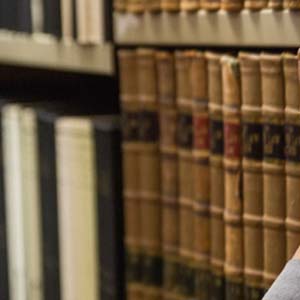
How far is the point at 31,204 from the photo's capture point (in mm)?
1324

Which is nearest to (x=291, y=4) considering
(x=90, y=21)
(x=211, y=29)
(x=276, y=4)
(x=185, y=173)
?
(x=276, y=4)

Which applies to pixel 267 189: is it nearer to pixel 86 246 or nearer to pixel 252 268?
pixel 252 268

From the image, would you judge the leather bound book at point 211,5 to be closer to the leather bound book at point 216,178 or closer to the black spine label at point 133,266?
the leather bound book at point 216,178

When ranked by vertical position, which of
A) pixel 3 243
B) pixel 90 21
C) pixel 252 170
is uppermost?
pixel 90 21

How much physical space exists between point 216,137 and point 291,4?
6.8 inches

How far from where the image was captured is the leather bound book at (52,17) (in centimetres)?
123

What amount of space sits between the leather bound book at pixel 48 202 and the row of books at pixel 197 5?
23 centimetres

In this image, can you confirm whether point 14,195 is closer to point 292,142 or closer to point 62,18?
point 62,18

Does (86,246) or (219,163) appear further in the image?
(86,246)

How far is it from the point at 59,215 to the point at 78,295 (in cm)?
11

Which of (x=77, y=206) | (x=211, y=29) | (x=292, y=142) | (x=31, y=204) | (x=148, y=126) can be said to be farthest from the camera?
(x=31, y=204)

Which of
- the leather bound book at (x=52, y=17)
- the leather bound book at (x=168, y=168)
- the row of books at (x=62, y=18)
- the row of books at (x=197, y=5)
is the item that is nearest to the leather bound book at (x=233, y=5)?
the row of books at (x=197, y=5)

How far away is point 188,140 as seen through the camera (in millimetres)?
1038

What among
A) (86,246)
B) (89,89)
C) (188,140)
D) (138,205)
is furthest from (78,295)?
(89,89)
